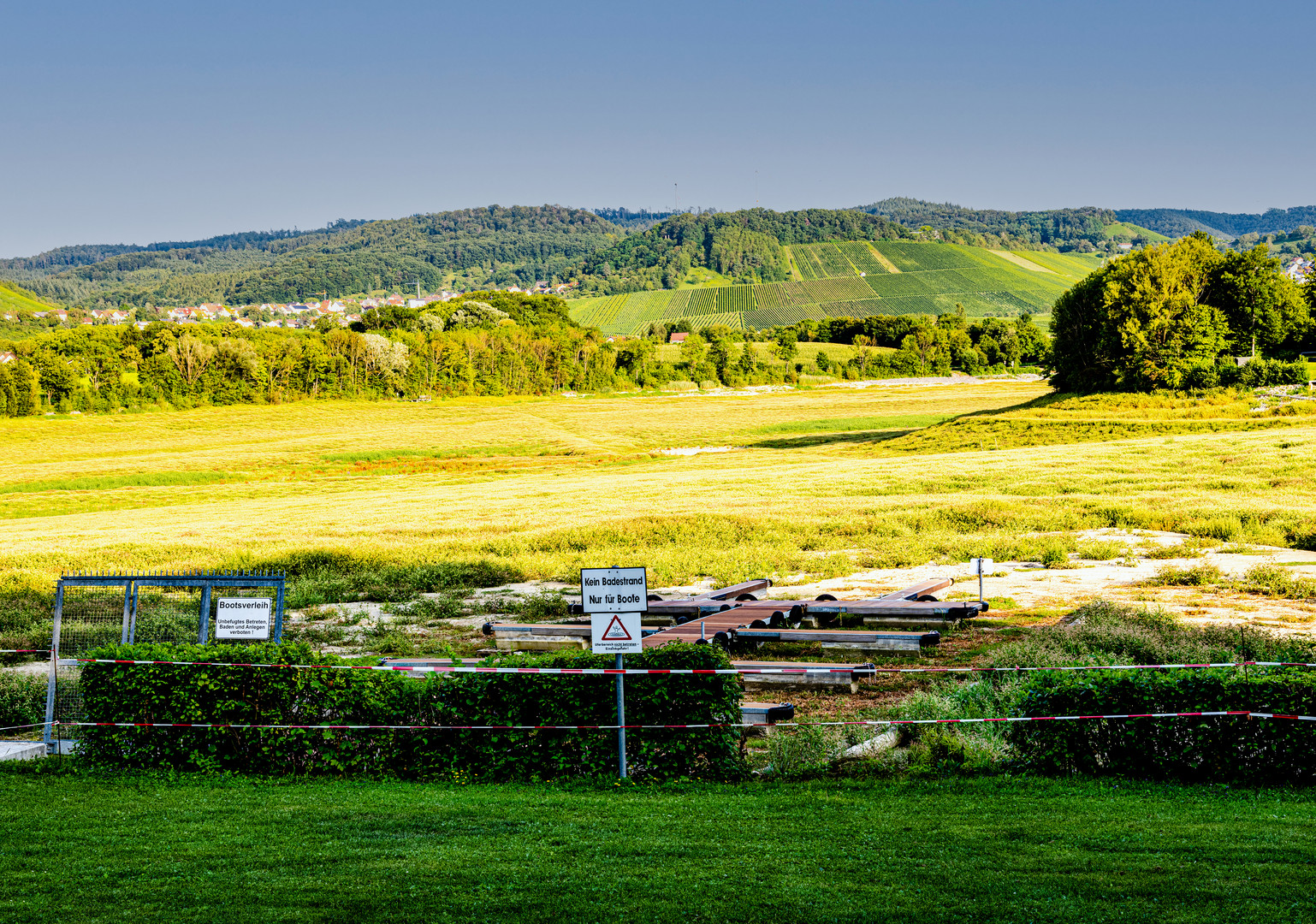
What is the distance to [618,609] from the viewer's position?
10.3 metres

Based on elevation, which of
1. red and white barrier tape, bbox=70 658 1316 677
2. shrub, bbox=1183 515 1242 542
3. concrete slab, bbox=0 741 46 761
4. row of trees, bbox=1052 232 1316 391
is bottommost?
concrete slab, bbox=0 741 46 761

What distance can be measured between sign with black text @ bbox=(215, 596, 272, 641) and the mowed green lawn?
214 centimetres

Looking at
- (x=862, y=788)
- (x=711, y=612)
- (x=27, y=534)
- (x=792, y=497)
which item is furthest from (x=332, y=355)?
(x=862, y=788)

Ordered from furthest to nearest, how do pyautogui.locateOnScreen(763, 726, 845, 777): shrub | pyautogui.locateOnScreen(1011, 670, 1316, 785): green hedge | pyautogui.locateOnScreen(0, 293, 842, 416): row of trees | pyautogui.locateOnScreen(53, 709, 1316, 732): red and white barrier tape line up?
pyautogui.locateOnScreen(0, 293, 842, 416): row of trees, pyautogui.locateOnScreen(763, 726, 845, 777): shrub, pyautogui.locateOnScreen(53, 709, 1316, 732): red and white barrier tape, pyautogui.locateOnScreen(1011, 670, 1316, 785): green hedge

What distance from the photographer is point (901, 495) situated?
35.0 m

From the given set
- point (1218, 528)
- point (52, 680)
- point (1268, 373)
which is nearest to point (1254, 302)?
point (1268, 373)

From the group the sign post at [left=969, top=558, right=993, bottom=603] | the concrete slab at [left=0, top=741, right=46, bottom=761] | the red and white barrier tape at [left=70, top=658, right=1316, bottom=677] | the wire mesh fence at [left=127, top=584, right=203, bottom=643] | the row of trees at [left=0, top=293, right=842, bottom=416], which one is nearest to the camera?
the red and white barrier tape at [left=70, top=658, right=1316, bottom=677]

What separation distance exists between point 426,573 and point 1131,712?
18.5 metres

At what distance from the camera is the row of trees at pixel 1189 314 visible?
186ft

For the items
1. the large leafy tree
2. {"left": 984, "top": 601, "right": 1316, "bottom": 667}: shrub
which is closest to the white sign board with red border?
{"left": 984, "top": 601, "right": 1316, "bottom": 667}: shrub

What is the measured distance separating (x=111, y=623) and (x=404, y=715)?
18.6ft

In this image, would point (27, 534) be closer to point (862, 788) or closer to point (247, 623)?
point (247, 623)

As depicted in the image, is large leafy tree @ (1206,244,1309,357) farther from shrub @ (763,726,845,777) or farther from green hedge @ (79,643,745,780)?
green hedge @ (79,643,745,780)

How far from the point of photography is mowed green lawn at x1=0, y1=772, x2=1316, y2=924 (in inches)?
254
